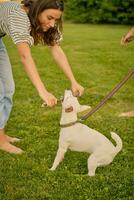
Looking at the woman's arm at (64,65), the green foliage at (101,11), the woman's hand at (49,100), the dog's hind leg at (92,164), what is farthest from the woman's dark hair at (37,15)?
the green foliage at (101,11)

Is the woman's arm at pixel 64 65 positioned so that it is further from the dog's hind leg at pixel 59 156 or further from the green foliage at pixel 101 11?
the green foliage at pixel 101 11

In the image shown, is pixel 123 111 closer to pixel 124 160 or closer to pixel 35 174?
pixel 124 160

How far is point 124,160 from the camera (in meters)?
4.62

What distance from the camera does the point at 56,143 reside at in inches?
200

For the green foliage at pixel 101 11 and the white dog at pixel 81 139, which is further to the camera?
the green foliage at pixel 101 11

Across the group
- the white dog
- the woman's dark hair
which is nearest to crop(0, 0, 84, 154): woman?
the woman's dark hair

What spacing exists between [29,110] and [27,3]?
2.61m

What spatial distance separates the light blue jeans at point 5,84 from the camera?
187 inches

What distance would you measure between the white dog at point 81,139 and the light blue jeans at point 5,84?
94 centimetres

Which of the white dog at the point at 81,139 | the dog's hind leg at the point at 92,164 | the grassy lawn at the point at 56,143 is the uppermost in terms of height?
the white dog at the point at 81,139

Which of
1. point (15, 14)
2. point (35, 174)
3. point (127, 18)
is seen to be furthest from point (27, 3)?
point (127, 18)

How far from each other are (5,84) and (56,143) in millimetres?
784

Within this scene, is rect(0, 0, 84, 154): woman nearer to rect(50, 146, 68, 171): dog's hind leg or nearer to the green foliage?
rect(50, 146, 68, 171): dog's hind leg

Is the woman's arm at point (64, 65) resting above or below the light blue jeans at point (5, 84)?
above
